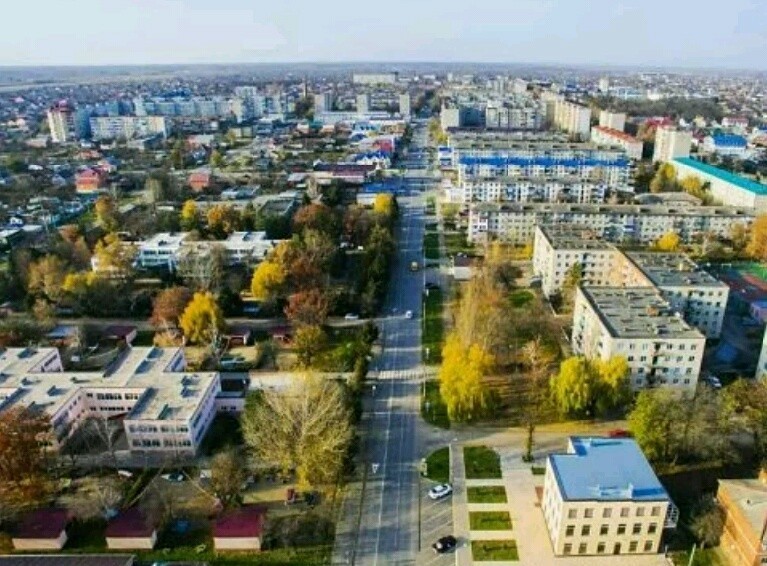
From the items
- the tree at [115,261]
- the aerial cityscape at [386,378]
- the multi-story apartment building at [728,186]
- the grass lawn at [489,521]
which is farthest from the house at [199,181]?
the multi-story apartment building at [728,186]

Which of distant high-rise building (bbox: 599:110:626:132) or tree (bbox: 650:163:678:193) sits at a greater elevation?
distant high-rise building (bbox: 599:110:626:132)

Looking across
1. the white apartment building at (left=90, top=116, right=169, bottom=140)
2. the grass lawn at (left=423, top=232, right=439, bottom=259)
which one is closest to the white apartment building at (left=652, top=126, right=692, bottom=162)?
the grass lawn at (left=423, top=232, right=439, bottom=259)

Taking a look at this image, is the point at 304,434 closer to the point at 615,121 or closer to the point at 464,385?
the point at 464,385

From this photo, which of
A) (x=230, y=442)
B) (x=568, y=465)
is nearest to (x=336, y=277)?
(x=230, y=442)

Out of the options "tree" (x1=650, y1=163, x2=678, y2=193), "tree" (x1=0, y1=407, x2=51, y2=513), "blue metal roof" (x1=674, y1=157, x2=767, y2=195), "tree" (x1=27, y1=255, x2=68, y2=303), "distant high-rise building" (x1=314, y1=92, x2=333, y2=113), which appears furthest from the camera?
"distant high-rise building" (x1=314, y1=92, x2=333, y2=113)

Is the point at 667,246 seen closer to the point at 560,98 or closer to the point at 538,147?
the point at 538,147

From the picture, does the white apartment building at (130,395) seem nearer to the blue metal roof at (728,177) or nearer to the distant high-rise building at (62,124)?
the blue metal roof at (728,177)

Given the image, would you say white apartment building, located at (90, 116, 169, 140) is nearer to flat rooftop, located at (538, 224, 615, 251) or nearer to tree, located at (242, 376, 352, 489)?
flat rooftop, located at (538, 224, 615, 251)
